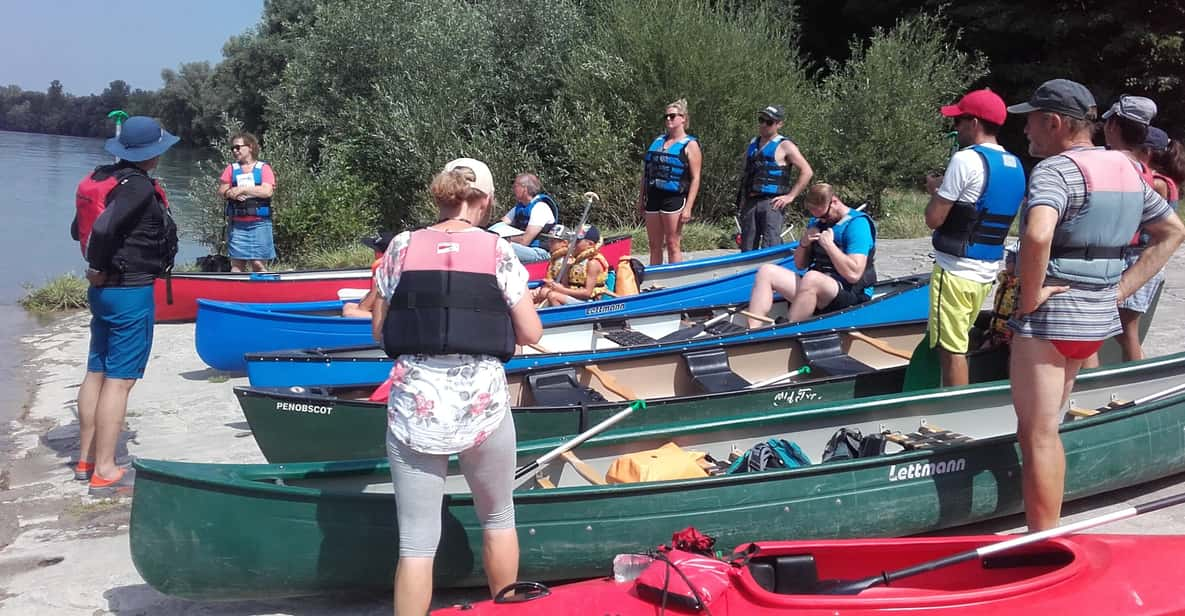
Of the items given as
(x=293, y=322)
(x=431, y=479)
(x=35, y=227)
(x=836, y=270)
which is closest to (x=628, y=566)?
(x=431, y=479)

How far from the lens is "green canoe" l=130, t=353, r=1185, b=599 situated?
3.66 meters

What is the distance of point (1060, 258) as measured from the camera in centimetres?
353

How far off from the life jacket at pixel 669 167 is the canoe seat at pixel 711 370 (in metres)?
3.15

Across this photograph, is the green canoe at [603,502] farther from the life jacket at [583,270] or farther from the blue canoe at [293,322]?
the life jacket at [583,270]

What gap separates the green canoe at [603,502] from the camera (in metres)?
3.66

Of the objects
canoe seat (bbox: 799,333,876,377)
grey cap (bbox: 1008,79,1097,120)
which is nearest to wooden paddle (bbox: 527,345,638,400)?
canoe seat (bbox: 799,333,876,377)

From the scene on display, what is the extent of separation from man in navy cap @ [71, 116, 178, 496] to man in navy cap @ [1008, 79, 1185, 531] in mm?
3890

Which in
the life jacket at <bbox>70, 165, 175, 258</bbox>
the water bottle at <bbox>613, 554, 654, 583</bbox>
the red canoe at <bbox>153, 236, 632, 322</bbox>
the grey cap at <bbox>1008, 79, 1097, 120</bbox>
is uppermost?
the grey cap at <bbox>1008, 79, 1097, 120</bbox>

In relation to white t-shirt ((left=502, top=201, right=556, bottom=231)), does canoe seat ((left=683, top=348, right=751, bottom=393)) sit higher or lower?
lower

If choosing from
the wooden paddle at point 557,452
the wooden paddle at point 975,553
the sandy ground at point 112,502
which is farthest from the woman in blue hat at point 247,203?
the wooden paddle at point 975,553

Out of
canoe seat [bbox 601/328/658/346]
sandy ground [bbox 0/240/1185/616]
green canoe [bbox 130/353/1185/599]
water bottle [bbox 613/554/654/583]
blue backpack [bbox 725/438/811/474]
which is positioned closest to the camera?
water bottle [bbox 613/554/654/583]

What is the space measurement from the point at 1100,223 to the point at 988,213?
1.11m

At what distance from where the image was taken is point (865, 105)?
15578 millimetres

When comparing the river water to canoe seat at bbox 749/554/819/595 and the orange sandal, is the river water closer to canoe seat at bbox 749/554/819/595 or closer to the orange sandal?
the orange sandal
